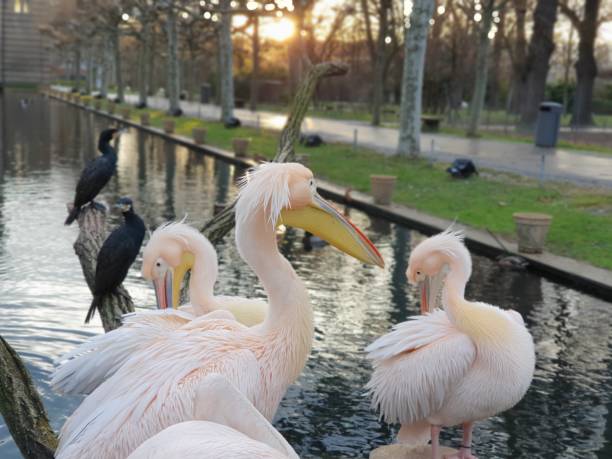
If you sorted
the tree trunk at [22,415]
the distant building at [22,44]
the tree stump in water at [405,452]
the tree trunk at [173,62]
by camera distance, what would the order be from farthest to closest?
the distant building at [22,44]
the tree trunk at [173,62]
the tree stump in water at [405,452]
the tree trunk at [22,415]

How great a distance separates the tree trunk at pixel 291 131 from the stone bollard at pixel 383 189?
5639mm

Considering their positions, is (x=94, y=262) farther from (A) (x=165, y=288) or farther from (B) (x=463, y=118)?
(B) (x=463, y=118)

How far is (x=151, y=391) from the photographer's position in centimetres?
368

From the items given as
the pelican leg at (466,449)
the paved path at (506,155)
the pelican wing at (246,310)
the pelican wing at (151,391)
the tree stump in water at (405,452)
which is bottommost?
the tree stump in water at (405,452)

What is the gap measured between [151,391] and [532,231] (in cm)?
874

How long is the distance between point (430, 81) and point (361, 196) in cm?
3592

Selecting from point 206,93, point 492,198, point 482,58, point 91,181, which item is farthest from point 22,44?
point 91,181

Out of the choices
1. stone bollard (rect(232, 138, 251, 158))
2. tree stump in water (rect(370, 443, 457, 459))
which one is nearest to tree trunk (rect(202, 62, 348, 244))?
tree stump in water (rect(370, 443, 457, 459))

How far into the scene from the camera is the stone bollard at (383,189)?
1545 centimetres

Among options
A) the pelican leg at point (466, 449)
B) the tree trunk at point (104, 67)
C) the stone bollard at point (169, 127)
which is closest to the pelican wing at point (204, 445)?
the pelican leg at point (466, 449)

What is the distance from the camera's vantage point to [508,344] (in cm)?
518

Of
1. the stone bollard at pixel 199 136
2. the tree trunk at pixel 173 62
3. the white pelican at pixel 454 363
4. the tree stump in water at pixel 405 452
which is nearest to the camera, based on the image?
the white pelican at pixel 454 363

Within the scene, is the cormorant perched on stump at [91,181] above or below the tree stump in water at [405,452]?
above

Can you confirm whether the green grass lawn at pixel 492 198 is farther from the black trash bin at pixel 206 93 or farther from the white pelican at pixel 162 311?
the black trash bin at pixel 206 93
